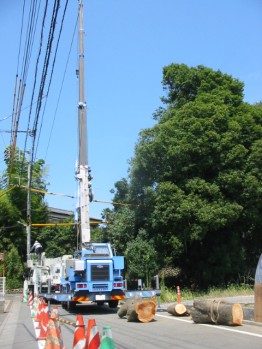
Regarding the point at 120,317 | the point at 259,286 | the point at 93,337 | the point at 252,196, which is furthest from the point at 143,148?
the point at 93,337

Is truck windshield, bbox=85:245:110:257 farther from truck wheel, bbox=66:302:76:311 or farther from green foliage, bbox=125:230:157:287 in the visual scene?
green foliage, bbox=125:230:157:287

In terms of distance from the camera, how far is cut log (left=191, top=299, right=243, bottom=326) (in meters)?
12.8

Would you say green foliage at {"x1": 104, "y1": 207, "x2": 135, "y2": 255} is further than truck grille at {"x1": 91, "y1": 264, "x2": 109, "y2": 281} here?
Yes

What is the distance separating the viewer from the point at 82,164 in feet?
71.1

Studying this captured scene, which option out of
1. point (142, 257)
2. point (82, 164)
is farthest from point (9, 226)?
point (82, 164)

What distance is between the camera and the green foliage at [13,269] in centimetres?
5006

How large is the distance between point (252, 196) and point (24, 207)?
35.3 m

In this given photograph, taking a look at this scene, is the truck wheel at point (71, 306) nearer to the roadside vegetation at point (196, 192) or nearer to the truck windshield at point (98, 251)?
the truck windshield at point (98, 251)

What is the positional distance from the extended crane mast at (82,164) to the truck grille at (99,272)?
193cm

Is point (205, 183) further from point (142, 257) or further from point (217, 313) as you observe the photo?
point (217, 313)

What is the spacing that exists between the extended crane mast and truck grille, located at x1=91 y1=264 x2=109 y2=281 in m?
1.93

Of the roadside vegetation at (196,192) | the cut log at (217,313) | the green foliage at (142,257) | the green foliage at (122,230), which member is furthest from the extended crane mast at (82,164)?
the green foliage at (122,230)

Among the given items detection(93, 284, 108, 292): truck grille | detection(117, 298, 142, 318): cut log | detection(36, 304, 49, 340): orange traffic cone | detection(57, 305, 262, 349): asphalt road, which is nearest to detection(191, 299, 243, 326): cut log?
detection(57, 305, 262, 349): asphalt road

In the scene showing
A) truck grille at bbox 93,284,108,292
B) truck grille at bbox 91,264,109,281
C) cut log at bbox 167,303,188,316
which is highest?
truck grille at bbox 91,264,109,281
